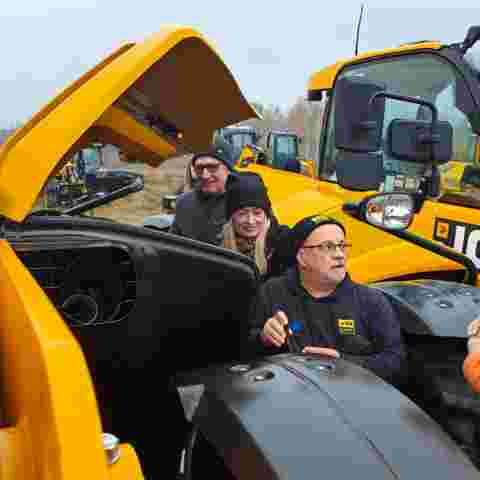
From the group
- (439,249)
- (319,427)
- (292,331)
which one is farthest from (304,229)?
(319,427)

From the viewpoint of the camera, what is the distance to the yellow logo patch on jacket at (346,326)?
7.44 feet

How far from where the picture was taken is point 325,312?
2.35 meters

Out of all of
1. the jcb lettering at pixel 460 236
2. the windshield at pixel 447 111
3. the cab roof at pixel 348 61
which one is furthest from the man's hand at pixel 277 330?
the cab roof at pixel 348 61

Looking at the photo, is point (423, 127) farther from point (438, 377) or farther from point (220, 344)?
point (220, 344)

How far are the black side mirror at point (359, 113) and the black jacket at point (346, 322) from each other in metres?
0.64

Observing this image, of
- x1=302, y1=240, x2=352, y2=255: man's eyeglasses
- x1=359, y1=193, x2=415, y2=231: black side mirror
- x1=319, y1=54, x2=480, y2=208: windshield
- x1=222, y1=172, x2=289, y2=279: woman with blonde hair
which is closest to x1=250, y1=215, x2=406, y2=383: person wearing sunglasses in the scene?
x1=302, y1=240, x2=352, y2=255: man's eyeglasses

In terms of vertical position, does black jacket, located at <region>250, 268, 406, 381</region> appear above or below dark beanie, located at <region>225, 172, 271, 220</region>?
below

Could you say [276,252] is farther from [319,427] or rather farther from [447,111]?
[319,427]

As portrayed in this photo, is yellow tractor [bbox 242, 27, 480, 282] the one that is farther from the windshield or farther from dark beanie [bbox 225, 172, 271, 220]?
dark beanie [bbox 225, 172, 271, 220]

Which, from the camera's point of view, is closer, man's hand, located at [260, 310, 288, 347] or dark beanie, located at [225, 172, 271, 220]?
man's hand, located at [260, 310, 288, 347]

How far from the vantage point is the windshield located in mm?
3084

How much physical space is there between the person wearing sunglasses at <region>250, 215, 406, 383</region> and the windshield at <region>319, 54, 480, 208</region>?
0.60 m

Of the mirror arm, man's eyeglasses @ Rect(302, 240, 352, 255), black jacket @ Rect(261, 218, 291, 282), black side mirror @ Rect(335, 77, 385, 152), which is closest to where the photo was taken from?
man's eyeglasses @ Rect(302, 240, 352, 255)

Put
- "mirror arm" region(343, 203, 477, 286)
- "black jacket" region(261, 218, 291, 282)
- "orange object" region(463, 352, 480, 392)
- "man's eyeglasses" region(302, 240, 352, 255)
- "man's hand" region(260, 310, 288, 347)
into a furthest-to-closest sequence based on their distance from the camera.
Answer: "mirror arm" region(343, 203, 477, 286) → "black jacket" region(261, 218, 291, 282) → "man's eyeglasses" region(302, 240, 352, 255) → "man's hand" region(260, 310, 288, 347) → "orange object" region(463, 352, 480, 392)
